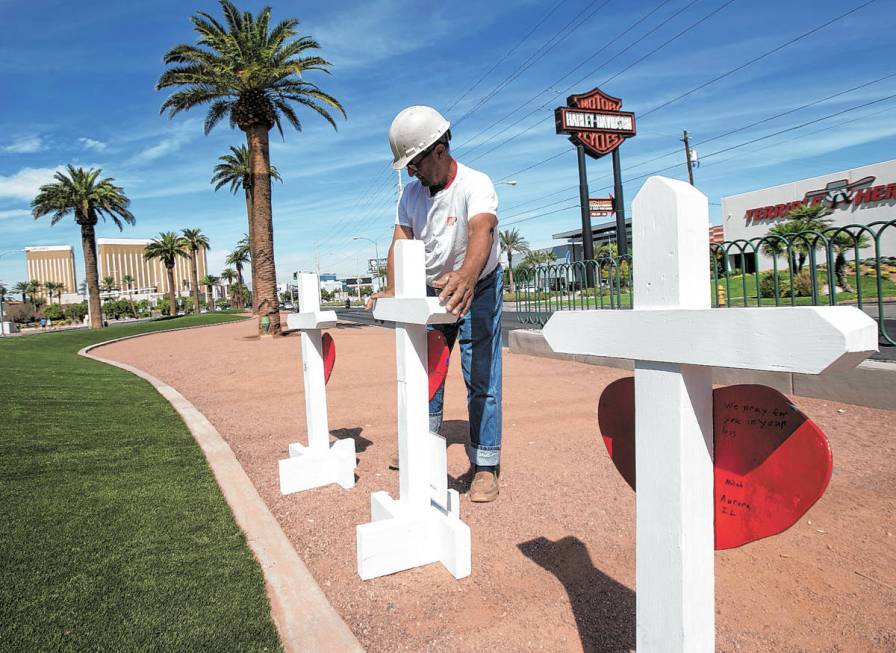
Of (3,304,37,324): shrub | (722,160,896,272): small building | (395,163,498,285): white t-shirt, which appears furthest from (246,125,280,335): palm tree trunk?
(3,304,37,324): shrub

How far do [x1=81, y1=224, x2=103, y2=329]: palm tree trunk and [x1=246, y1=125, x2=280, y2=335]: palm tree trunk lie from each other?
19.4 metres

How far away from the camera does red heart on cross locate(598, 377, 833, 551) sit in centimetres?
102

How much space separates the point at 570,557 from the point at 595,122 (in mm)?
29430

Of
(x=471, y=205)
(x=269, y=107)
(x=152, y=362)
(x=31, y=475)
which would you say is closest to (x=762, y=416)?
(x=471, y=205)

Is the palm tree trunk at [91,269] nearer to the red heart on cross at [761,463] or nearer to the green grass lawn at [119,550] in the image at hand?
the green grass lawn at [119,550]

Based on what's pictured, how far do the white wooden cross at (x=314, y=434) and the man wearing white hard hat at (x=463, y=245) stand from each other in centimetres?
62

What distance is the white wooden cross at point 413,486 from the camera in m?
2.29

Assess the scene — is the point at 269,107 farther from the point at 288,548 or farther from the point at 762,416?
the point at 762,416

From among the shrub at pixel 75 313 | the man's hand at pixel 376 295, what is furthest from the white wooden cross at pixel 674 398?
the shrub at pixel 75 313

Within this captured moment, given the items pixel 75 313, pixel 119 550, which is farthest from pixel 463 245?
pixel 75 313

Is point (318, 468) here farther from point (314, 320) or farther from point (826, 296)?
point (826, 296)

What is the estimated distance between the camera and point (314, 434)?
352cm

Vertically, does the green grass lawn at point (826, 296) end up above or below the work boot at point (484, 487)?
above

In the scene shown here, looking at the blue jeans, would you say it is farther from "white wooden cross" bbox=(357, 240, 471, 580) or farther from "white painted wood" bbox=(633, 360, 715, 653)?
"white painted wood" bbox=(633, 360, 715, 653)
